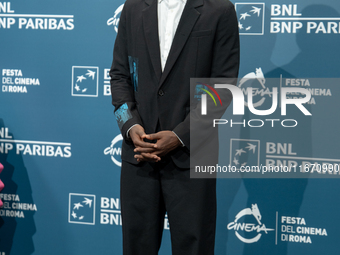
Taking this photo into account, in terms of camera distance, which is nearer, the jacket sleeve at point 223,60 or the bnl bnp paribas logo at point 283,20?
the jacket sleeve at point 223,60

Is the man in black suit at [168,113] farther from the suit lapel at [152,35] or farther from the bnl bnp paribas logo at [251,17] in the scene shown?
the bnl bnp paribas logo at [251,17]

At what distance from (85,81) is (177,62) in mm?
1158

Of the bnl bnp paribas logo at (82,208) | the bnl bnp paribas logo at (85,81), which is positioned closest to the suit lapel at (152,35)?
the bnl bnp paribas logo at (85,81)

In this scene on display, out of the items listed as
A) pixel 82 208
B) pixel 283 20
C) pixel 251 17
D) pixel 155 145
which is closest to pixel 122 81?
pixel 155 145

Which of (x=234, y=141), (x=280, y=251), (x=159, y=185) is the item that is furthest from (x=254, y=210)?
(x=159, y=185)

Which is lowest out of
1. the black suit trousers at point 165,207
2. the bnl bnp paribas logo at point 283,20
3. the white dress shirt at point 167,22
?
the black suit trousers at point 165,207

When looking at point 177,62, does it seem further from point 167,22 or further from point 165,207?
point 165,207

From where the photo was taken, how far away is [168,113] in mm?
1716

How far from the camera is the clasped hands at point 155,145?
5.41 feet

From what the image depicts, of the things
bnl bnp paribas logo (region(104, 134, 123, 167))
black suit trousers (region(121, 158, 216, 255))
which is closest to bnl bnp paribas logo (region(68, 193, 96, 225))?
bnl bnp paribas logo (region(104, 134, 123, 167))

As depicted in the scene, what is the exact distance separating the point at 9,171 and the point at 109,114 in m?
0.88

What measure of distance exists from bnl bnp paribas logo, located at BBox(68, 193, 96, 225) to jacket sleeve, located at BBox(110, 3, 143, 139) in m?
1.14

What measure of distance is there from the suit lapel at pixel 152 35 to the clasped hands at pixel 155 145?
253 mm

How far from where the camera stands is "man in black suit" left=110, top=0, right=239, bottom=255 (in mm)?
1681
